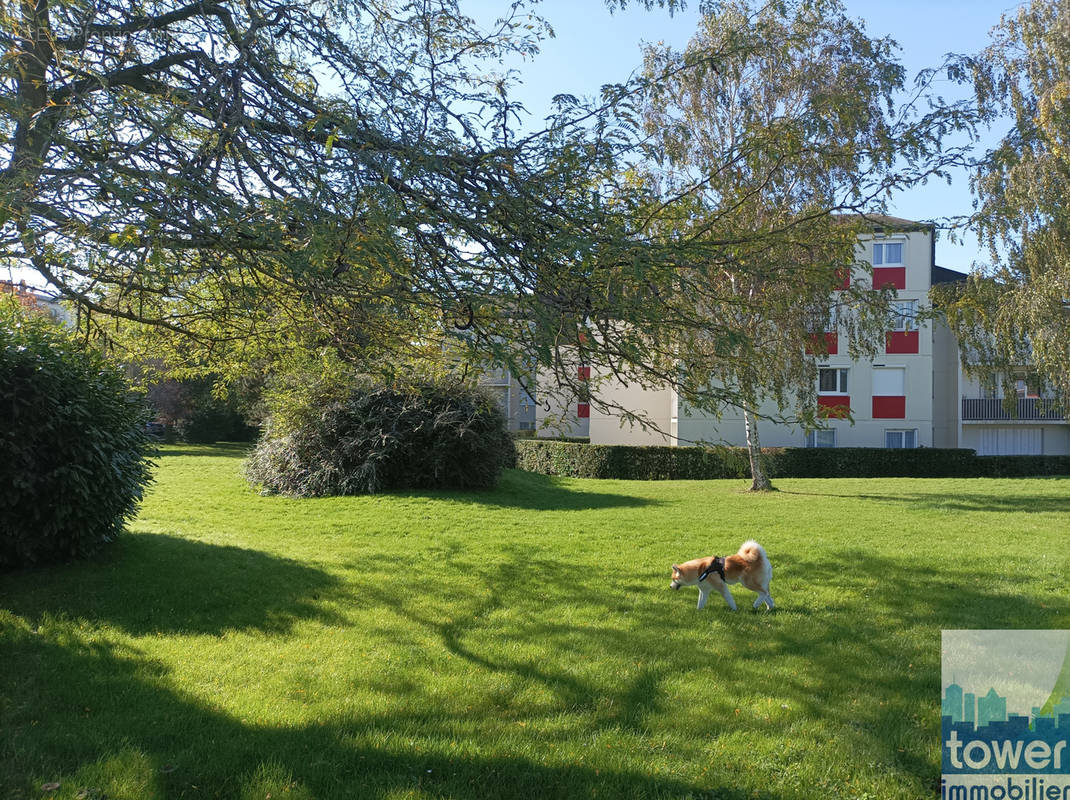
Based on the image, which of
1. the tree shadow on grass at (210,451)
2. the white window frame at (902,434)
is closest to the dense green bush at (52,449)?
the tree shadow on grass at (210,451)

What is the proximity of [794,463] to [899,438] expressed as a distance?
6.63 metres

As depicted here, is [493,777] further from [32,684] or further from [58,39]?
[58,39]

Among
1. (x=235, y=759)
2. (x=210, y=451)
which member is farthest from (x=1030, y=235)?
(x=210, y=451)

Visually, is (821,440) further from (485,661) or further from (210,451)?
(485,661)

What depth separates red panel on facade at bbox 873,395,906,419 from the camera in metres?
30.1

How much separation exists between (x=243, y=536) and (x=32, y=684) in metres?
5.97

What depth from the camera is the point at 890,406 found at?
99.0 feet

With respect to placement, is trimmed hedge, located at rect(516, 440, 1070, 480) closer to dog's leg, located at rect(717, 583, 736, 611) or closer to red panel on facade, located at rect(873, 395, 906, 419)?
red panel on facade, located at rect(873, 395, 906, 419)

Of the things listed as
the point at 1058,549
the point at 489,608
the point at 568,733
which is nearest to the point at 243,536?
the point at 489,608

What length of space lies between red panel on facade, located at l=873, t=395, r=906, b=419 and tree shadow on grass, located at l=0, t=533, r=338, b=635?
2657 cm

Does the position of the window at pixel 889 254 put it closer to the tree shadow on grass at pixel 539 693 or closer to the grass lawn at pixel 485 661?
the grass lawn at pixel 485 661

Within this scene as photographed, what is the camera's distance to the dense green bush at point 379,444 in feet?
52.5

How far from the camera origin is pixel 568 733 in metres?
4.47

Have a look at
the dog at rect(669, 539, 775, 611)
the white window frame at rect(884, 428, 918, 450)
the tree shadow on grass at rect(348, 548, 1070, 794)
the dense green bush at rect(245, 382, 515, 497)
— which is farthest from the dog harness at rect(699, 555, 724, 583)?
the white window frame at rect(884, 428, 918, 450)
